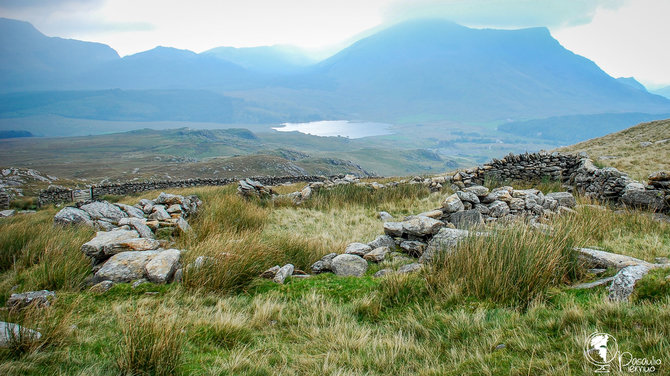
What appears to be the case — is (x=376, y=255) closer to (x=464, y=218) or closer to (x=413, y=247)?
(x=413, y=247)

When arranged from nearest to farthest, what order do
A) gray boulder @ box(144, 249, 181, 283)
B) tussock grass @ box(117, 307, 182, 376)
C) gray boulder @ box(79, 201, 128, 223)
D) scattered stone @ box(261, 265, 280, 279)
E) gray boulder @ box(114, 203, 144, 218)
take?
tussock grass @ box(117, 307, 182, 376) → gray boulder @ box(144, 249, 181, 283) → scattered stone @ box(261, 265, 280, 279) → gray boulder @ box(79, 201, 128, 223) → gray boulder @ box(114, 203, 144, 218)

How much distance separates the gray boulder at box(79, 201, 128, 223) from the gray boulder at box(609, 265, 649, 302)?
9.17m

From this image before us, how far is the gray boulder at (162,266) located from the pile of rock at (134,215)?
6.85 feet

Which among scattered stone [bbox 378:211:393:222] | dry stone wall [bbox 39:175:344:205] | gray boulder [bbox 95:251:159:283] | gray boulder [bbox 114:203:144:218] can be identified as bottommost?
dry stone wall [bbox 39:175:344:205]

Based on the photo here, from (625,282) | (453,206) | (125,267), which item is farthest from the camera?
(453,206)

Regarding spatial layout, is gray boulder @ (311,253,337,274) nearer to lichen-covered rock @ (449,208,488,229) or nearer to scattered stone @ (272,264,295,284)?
scattered stone @ (272,264,295,284)

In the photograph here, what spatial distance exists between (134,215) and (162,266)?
4.40 m

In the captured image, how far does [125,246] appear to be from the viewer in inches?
227

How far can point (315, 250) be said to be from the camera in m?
6.58

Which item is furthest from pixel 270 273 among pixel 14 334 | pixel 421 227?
pixel 421 227

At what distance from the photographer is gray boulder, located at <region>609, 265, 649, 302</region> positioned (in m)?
3.46

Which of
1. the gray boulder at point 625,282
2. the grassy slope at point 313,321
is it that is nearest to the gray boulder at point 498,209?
the grassy slope at point 313,321

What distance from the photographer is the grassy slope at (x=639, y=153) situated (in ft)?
59.2

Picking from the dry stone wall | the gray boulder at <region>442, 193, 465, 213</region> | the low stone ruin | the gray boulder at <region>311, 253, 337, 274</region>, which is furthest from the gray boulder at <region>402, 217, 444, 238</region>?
the dry stone wall
